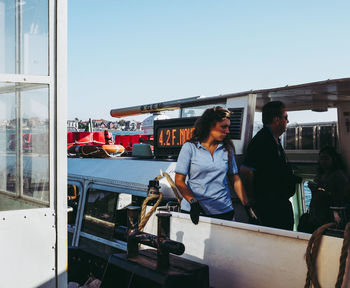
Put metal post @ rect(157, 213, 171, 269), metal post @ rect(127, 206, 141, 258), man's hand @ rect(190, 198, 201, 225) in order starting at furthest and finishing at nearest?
1. man's hand @ rect(190, 198, 201, 225)
2. metal post @ rect(127, 206, 141, 258)
3. metal post @ rect(157, 213, 171, 269)

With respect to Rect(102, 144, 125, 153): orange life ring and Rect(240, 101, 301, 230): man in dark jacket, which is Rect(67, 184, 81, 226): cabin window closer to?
Rect(102, 144, 125, 153): orange life ring

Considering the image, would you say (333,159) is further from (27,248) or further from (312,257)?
(27,248)

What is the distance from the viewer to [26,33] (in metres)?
3.19

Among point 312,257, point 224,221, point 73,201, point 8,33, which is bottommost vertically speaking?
point 73,201

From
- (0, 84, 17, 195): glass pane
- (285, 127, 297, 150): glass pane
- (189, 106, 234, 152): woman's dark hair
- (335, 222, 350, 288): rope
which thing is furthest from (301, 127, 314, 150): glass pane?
(0, 84, 17, 195): glass pane

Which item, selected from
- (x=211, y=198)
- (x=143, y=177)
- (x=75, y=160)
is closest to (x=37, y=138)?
(x=211, y=198)

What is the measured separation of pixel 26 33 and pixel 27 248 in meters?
1.58

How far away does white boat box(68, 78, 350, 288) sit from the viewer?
300cm

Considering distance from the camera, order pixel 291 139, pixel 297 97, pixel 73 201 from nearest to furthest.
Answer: pixel 297 97 < pixel 73 201 < pixel 291 139

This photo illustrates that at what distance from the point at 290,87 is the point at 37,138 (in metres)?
2.81

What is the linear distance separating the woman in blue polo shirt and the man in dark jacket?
6.3 inches

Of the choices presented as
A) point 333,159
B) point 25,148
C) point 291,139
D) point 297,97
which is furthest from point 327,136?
point 25,148

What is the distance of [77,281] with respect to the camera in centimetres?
506

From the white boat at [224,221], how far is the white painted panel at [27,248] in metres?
1.10
